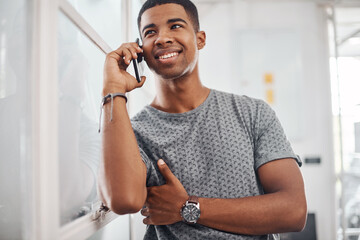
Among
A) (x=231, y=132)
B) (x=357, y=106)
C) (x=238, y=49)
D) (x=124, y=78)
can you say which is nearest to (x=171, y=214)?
(x=231, y=132)

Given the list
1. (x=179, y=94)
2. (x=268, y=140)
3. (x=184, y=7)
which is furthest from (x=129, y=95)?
(x=268, y=140)

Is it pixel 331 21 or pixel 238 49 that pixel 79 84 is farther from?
pixel 331 21

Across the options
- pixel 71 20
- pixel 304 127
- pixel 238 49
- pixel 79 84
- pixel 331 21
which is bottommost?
pixel 304 127

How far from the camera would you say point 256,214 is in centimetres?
86

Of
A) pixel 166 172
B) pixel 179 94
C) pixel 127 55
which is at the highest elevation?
pixel 127 55

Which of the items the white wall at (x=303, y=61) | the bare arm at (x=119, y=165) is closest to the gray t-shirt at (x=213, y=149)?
the bare arm at (x=119, y=165)

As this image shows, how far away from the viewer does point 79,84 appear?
931mm

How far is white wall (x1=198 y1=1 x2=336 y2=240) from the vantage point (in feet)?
10.2

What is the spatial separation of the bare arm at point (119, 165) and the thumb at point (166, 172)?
0.18 feet

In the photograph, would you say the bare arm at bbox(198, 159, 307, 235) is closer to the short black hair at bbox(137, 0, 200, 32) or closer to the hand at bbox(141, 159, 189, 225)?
the hand at bbox(141, 159, 189, 225)

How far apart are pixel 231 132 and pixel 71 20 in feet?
2.04

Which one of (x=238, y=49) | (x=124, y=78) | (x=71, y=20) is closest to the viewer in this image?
(x=71, y=20)

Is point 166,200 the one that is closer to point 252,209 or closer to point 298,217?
point 252,209

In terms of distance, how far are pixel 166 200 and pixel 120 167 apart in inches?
7.4
